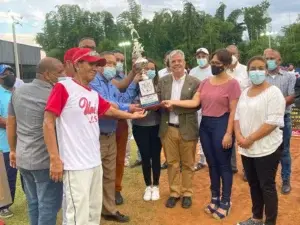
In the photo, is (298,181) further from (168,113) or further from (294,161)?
(168,113)

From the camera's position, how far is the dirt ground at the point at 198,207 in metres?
4.35

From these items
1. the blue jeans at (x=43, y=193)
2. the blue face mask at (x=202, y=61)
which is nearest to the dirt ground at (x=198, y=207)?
the blue jeans at (x=43, y=193)

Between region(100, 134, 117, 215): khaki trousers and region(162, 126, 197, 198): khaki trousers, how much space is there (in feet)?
2.55

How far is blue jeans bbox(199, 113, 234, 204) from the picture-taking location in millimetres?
4262

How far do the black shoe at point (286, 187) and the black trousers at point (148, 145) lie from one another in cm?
179

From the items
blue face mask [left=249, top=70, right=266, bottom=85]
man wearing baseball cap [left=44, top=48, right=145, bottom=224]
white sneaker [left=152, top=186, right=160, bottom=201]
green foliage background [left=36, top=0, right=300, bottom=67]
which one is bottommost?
white sneaker [left=152, top=186, right=160, bottom=201]

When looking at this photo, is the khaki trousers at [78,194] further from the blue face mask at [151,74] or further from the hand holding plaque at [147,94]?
the blue face mask at [151,74]

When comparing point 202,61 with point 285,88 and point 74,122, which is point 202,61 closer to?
point 285,88

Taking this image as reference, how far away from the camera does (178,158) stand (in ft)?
15.7

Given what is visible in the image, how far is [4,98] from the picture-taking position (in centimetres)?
464

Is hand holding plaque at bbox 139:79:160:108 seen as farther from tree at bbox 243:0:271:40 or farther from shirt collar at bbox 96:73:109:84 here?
tree at bbox 243:0:271:40

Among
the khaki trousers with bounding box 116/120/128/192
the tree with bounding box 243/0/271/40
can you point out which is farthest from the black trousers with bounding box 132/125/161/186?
the tree with bounding box 243/0/271/40

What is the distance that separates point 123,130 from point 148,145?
1.30 ft

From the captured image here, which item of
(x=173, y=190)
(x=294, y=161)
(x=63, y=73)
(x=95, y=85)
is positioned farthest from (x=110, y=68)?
(x=294, y=161)
